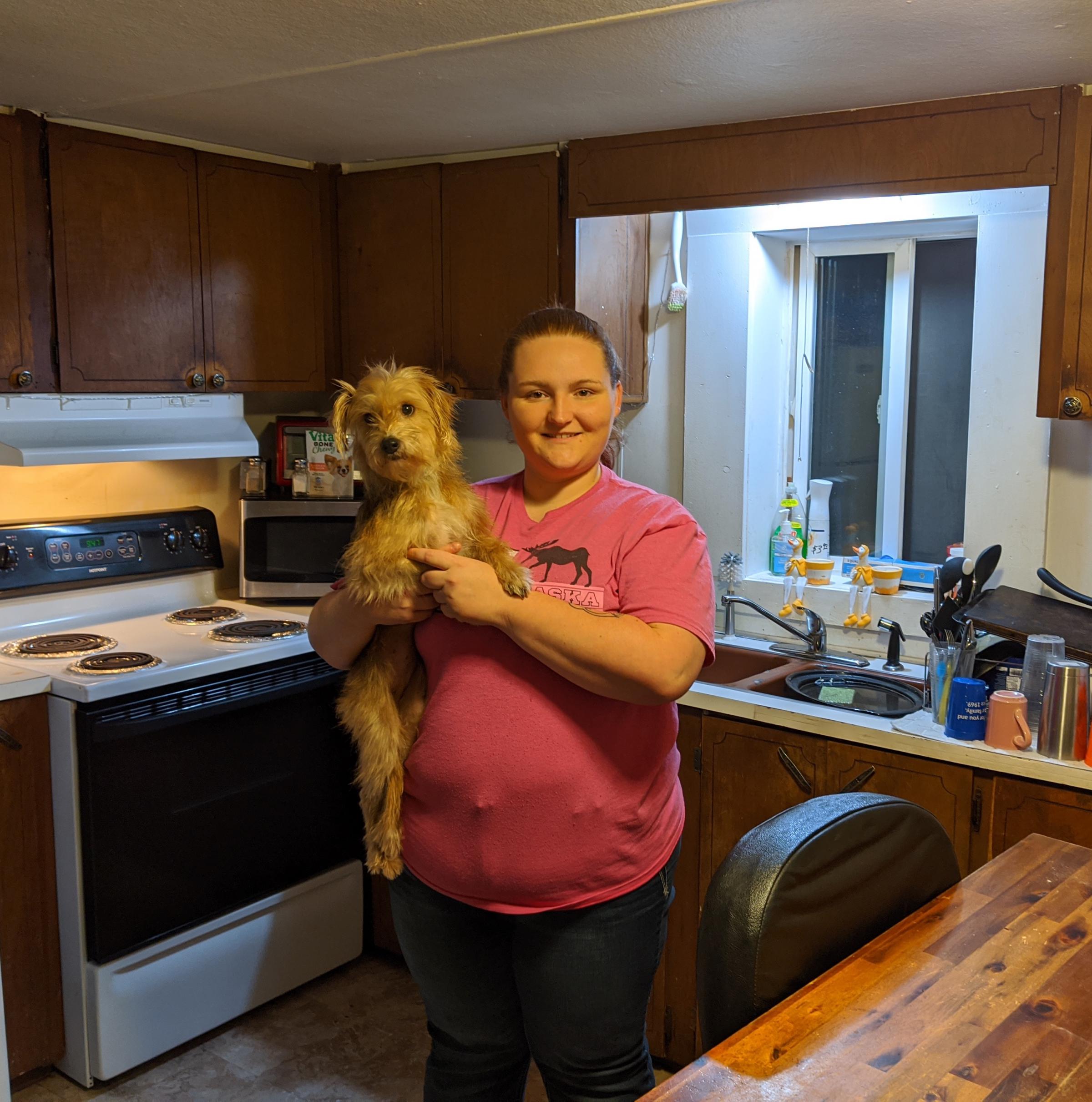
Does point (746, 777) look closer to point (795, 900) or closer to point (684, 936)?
point (684, 936)

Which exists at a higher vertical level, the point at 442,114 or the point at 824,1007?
the point at 442,114

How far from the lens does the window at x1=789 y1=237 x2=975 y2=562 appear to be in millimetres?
2906

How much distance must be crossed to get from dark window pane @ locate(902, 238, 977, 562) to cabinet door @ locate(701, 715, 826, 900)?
94 centimetres

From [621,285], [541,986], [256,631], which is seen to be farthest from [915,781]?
[256,631]

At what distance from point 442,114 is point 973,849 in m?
1.90

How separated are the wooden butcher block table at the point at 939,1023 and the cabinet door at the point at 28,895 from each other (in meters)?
1.85

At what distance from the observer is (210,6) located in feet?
5.84

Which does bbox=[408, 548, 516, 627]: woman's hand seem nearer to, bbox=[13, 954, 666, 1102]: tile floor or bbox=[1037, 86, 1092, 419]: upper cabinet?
bbox=[1037, 86, 1092, 419]: upper cabinet

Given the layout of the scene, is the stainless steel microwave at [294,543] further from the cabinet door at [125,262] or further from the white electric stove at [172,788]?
the cabinet door at [125,262]

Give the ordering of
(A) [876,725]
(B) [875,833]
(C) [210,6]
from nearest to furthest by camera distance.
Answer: (B) [875,833]
(C) [210,6]
(A) [876,725]

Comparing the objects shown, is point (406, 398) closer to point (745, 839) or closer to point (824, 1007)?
point (745, 839)

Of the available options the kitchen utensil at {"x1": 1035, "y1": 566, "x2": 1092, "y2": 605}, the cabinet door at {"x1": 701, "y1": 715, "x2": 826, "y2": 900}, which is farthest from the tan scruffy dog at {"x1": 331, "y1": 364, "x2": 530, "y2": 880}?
the kitchen utensil at {"x1": 1035, "y1": 566, "x2": 1092, "y2": 605}

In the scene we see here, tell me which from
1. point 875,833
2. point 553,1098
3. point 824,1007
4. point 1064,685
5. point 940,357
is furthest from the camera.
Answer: point 940,357

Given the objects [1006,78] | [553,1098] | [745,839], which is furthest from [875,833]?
[1006,78]
